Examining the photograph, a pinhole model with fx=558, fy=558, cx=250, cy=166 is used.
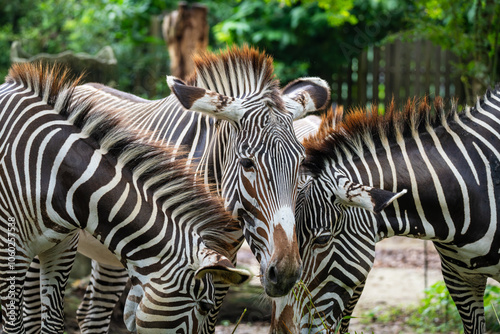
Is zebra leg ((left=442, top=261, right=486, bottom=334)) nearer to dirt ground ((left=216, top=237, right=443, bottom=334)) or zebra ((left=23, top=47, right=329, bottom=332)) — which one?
zebra ((left=23, top=47, right=329, bottom=332))

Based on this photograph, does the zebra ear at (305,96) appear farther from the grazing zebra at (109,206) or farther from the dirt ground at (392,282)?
the dirt ground at (392,282)

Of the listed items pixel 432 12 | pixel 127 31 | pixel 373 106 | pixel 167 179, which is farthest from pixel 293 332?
pixel 127 31

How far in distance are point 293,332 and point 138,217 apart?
1212 mm

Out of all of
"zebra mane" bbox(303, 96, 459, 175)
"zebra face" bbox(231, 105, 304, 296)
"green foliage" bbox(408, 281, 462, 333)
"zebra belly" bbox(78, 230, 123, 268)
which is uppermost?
"zebra mane" bbox(303, 96, 459, 175)

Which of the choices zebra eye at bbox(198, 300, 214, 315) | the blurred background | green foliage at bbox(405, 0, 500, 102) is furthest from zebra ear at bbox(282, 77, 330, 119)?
green foliage at bbox(405, 0, 500, 102)

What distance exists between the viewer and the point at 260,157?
10.7 ft

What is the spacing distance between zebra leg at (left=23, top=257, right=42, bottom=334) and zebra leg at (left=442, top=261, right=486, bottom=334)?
10.1 feet

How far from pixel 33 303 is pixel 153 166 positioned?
1732 mm

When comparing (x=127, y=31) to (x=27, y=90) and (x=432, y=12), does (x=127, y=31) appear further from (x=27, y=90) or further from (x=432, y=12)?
(x=27, y=90)

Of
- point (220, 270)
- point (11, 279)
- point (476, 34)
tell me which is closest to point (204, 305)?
point (220, 270)

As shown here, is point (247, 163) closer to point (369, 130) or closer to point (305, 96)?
point (305, 96)

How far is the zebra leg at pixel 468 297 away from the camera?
414 cm

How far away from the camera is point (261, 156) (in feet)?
10.7

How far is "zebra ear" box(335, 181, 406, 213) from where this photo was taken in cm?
335
